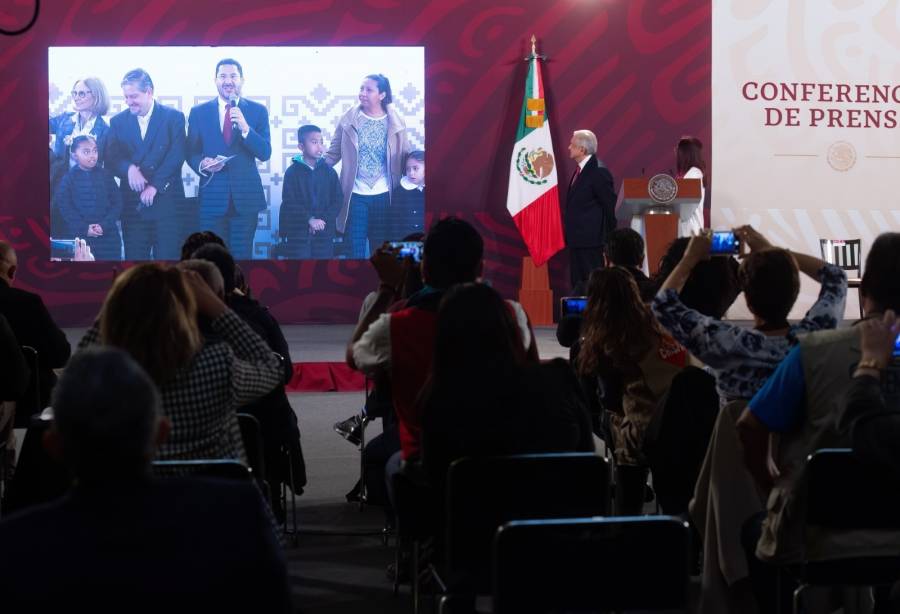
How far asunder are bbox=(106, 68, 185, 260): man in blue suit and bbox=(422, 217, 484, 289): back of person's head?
8.10 m

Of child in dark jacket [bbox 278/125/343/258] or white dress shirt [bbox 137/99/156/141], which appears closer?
white dress shirt [bbox 137/99/156/141]

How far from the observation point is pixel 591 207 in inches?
405

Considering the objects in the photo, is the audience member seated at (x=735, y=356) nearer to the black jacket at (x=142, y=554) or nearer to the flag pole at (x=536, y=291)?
the black jacket at (x=142, y=554)

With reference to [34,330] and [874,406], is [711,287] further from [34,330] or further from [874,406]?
[34,330]

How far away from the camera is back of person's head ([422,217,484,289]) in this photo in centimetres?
342

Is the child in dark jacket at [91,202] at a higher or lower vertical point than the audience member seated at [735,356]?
higher

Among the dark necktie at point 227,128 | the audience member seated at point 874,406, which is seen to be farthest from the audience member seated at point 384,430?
the dark necktie at point 227,128

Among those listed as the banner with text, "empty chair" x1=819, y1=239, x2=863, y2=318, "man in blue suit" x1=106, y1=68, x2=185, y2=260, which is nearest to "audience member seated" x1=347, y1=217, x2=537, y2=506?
"empty chair" x1=819, y1=239, x2=863, y2=318

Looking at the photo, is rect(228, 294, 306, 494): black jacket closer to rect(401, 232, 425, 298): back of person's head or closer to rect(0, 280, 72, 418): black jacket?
rect(401, 232, 425, 298): back of person's head

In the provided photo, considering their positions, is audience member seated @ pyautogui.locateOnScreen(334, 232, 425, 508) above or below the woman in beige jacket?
below

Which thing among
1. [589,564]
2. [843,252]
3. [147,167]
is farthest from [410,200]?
[589,564]

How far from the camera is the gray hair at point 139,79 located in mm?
11039

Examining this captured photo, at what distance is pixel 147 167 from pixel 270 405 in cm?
752

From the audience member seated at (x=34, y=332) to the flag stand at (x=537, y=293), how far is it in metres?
6.85
